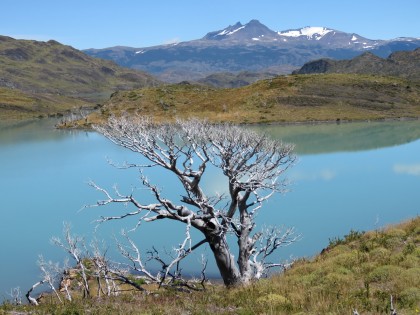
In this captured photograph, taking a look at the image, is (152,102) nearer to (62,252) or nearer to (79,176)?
(79,176)

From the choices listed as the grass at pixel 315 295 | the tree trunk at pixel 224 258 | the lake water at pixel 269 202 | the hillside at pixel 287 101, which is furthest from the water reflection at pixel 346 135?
the grass at pixel 315 295

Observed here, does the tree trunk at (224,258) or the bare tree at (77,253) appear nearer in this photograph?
the bare tree at (77,253)

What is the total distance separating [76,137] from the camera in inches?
4038

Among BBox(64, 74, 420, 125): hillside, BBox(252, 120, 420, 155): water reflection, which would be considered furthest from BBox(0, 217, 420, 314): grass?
BBox(64, 74, 420, 125): hillside

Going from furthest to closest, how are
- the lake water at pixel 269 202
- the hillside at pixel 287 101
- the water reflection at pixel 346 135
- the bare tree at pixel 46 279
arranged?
the hillside at pixel 287 101 → the water reflection at pixel 346 135 → the lake water at pixel 269 202 → the bare tree at pixel 46 279

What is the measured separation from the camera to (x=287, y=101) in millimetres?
116312

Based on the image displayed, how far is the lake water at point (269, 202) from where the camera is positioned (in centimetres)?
2891

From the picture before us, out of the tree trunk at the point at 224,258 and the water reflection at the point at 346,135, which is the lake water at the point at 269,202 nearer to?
the water reflection at the point at 346,135

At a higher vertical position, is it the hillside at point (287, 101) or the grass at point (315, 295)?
the hillside at point (287, 101)

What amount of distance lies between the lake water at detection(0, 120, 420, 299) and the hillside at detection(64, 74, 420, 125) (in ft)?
89.9

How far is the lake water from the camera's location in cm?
2891

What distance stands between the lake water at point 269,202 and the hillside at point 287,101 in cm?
2739

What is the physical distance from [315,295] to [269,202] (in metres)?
27.7

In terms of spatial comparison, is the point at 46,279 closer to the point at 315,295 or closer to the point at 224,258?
the point at 224,258
